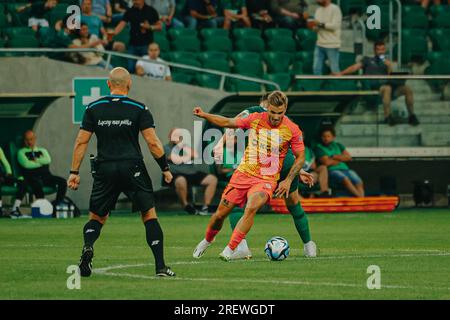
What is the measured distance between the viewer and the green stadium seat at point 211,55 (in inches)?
1113

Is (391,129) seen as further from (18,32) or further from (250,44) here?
(18,32)

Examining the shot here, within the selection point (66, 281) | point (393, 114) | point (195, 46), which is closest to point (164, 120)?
point (195, 46)

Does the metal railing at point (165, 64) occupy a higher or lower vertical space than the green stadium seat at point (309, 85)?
higher

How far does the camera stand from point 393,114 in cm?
2614

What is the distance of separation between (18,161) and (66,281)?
1261 cm

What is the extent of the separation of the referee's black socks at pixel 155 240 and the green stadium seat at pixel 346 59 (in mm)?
15570

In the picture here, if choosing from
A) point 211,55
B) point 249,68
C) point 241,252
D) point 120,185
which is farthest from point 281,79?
point 120,185

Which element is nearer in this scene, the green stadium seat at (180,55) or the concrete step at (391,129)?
the concrete step at (391,129)

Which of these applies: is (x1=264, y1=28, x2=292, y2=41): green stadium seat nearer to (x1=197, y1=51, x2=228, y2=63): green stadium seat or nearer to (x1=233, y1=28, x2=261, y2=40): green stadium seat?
(x1=233, y1=28, x2=261, y2=40): green stadium seat

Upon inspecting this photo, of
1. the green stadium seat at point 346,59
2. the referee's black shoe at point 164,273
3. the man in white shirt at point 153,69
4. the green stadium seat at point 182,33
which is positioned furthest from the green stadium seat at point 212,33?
the referee's black shoe at point 164,273

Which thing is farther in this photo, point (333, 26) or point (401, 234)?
point (333, 26)

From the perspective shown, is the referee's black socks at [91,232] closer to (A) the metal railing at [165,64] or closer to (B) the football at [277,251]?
(B) the football at [277,251]
